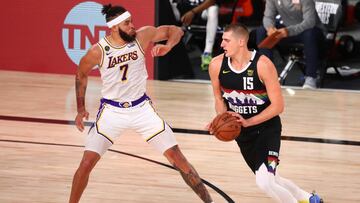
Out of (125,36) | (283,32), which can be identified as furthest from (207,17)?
(125,36)

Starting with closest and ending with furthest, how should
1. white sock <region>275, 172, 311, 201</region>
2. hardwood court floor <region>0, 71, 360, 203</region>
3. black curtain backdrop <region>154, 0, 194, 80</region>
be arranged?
1. white sock <region>275, 172, 311, 201</region>
2. hardwood court floor <region>0, 71, 360, 203</region>
3. black curtain backdrop <region>154, 0, 194, 80</region>

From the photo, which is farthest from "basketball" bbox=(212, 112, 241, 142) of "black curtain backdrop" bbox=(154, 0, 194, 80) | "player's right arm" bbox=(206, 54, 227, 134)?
"black curtain backdrop" bbox=(154, 0, 194, 80)

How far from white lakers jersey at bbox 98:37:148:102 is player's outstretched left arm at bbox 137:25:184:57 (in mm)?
139

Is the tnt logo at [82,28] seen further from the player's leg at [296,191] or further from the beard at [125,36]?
the player's leg at [296,191]

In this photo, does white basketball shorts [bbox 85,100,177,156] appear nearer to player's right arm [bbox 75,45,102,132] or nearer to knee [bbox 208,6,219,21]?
player's right arm [bbox 75,45,102,132]

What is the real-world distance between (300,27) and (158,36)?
5.38 meters

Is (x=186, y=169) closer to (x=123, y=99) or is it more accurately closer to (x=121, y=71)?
(x=123, y=99)

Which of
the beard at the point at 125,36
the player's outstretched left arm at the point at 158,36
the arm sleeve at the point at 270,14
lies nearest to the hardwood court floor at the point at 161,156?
the arm sleeve at the point at 270,14

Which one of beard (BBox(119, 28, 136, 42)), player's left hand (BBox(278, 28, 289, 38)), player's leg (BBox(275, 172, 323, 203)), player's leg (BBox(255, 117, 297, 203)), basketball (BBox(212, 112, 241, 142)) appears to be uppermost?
beard (BBox(119, 28, 136, 42))

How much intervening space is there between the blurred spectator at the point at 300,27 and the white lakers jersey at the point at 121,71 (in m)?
5.55

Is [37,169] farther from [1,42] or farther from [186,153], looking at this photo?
[1,42]

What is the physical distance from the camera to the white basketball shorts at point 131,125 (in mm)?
7062

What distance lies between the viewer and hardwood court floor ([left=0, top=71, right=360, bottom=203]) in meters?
7.99

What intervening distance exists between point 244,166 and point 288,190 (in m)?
2.16
